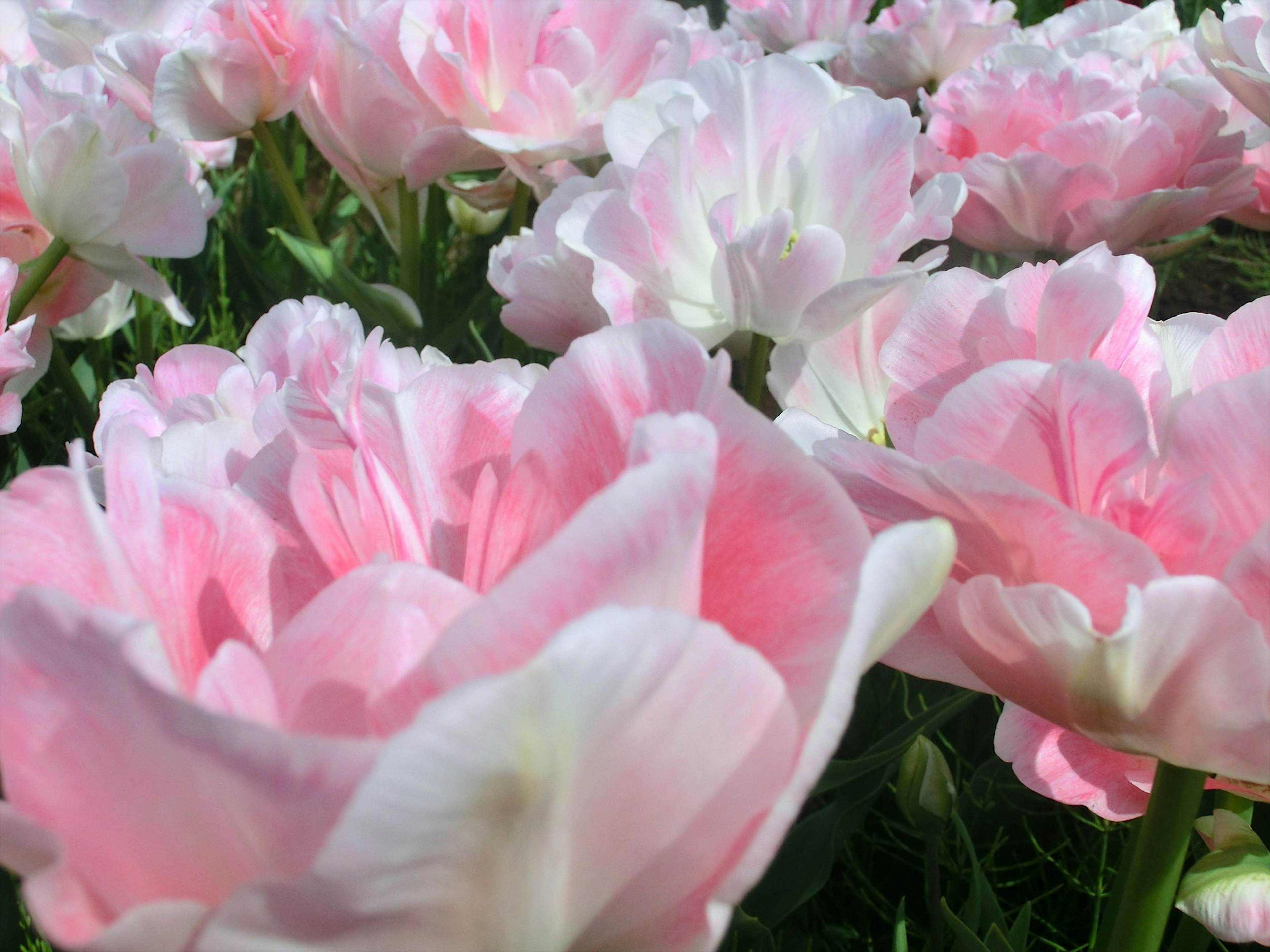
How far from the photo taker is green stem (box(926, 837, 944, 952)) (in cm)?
58

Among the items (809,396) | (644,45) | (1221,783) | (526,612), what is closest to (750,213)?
(809,396)

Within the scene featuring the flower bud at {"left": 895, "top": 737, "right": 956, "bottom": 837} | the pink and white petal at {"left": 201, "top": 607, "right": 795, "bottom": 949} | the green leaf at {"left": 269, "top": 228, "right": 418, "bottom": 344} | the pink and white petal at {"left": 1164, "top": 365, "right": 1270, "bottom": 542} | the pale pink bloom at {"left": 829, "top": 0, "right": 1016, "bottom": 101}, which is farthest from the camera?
the pale pink bloom at {"left": 829, "top": 0, "right": 1016, "bottom": 101}

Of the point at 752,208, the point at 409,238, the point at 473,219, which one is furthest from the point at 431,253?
the point at 752,208

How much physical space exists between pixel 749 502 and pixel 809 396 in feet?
1.15

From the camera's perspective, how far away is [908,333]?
41cm

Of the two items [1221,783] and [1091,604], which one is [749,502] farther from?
[1221,783]

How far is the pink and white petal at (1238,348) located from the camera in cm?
35

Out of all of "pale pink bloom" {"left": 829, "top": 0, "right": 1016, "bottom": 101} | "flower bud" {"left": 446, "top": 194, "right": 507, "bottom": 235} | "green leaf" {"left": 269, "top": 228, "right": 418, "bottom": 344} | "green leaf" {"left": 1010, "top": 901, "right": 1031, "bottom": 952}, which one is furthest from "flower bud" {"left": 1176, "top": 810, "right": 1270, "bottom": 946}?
"flower bud" {"left": 446, "top": 194, "right": 507, "bottom": 235}

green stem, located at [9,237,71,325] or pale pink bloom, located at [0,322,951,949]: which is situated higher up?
pale pink bloom, located at [0,322,951,949]

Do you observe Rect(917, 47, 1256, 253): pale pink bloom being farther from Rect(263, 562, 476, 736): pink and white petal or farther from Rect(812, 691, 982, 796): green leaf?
Rect(263, 562, 476, 736): pink and white petal

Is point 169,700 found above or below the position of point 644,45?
above

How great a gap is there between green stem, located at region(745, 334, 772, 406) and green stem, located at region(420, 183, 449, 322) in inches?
18.6

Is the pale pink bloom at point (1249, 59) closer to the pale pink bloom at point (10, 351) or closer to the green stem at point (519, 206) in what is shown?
the green stem at point (519, 206)

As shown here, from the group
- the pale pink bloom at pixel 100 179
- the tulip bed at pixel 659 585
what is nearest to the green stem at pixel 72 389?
the pale pink bloom at pixel 100 179
